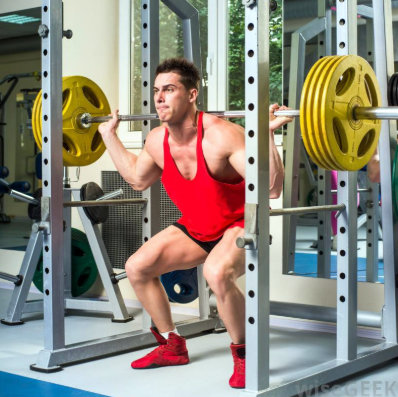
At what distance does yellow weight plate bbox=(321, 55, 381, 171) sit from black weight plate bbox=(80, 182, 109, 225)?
2033mm

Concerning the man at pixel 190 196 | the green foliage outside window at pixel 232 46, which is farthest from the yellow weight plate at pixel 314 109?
the green foliage outside window at pixel 232 46

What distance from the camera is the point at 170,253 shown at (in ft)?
10.9

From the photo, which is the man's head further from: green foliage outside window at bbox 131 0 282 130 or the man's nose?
green foliage outside window at bbox 131 0 282 130

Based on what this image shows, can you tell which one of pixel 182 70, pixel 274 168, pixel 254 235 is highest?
pixel 182 70

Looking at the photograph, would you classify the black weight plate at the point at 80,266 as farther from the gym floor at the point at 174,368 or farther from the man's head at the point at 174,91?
the man's head at the point at 174,91

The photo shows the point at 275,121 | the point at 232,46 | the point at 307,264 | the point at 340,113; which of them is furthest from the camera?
the point at 232,46

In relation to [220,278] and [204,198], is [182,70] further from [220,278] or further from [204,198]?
[220,278]

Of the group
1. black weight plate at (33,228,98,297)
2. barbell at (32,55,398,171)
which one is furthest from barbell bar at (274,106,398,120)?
black weight plate at (33,228,98,297)

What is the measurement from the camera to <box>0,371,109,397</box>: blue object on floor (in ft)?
9.56

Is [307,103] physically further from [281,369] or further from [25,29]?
[25,29]

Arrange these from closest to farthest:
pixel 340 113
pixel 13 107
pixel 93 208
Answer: pixel 340 113
pixel 93 208
pixel 13 107

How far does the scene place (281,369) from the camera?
331 centimetres

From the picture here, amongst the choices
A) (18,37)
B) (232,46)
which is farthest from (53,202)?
(18,37)

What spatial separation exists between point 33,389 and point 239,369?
2.85 ft
